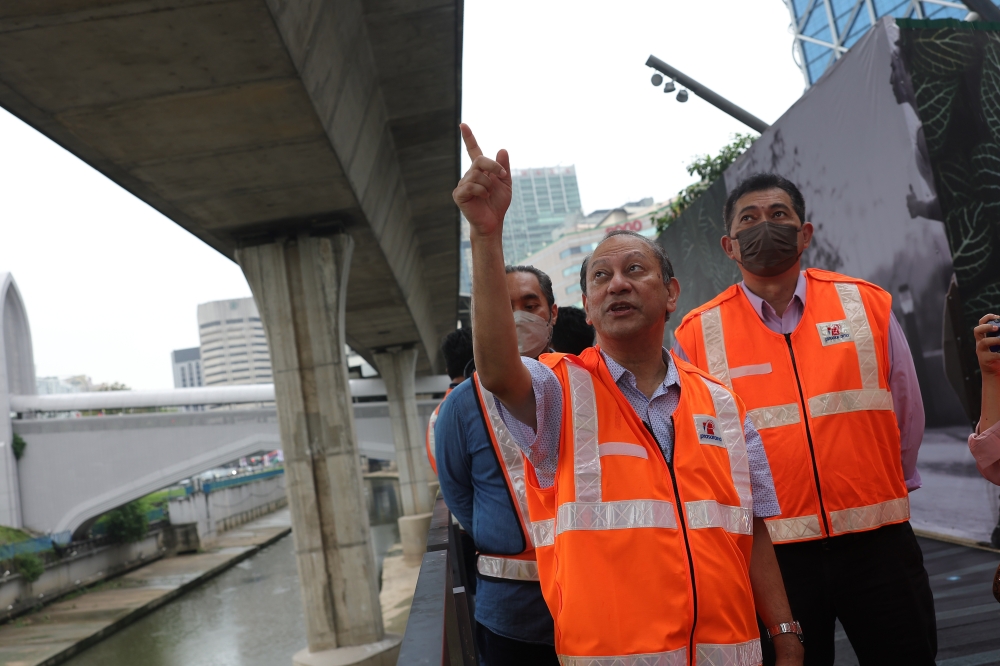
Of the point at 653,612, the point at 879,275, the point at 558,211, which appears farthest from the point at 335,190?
the point at 558,211

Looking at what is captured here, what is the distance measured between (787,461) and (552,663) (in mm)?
958

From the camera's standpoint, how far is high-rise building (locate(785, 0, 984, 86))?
161ft

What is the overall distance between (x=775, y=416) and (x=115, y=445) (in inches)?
1436

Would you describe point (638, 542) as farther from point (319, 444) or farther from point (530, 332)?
point (319, 444)

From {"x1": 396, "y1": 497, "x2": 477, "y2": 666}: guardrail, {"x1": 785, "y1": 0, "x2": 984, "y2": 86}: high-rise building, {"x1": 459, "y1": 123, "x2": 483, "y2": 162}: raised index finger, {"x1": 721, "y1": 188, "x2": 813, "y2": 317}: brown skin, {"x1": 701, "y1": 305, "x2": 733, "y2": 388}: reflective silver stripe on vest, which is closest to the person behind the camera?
{"x1": 396, "y1": 497, "x2": 477, "y2": 666}: guardrail

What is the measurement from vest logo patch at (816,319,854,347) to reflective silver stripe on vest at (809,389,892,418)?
181mm

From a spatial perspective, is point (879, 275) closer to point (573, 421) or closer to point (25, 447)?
point (573, 421)

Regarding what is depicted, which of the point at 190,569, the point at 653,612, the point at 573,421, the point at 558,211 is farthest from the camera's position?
the point at 558,211

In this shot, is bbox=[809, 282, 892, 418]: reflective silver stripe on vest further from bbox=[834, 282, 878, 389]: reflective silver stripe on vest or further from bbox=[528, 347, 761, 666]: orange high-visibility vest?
bbox=[528, 347, 761, 666]: orange high-visibility vest

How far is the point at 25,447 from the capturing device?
34.9m

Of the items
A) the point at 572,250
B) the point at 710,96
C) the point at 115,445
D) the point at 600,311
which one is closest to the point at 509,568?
the point at 600,311

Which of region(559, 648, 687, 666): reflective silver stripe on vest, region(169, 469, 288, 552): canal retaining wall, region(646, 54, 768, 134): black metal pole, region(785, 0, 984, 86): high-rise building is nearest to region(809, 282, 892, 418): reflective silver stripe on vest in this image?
region(559, 648, 687, 666): reflective silver stripe on vest

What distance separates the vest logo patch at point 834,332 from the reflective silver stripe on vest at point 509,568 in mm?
1178

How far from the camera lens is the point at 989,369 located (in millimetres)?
2586
